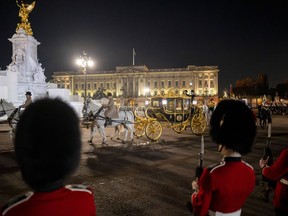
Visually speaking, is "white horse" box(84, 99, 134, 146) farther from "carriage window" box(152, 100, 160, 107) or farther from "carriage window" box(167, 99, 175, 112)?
"carriage window" box(152, 100, 160, 107)

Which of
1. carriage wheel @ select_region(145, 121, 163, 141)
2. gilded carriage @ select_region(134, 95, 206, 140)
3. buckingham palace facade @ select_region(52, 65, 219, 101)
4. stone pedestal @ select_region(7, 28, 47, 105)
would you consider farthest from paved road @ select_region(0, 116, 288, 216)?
buckingham palace facade @ select_region(52, 65, 219, 101)

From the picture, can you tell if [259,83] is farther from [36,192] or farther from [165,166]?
[36,192]

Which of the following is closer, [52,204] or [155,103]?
[52,204]

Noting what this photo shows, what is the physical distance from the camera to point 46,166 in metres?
1.69

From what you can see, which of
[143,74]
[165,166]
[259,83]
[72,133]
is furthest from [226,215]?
[143,74]

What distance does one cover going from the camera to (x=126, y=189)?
19.6 ft

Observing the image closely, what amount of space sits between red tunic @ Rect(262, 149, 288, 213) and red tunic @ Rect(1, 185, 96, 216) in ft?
6.48

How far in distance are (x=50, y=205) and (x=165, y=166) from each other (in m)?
6.70

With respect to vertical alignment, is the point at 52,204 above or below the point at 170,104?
below

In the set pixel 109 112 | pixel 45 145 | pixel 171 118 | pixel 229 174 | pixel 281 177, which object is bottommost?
pixel 171 118

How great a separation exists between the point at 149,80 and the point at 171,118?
97697 millimetres

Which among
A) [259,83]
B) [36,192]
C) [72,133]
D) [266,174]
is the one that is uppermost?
[259,83]

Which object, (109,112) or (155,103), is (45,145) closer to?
(109,112)

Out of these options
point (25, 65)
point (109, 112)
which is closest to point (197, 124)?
point (109, 112)
